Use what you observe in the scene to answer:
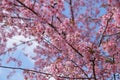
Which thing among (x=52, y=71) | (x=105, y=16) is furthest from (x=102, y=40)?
(x=52, y=71)

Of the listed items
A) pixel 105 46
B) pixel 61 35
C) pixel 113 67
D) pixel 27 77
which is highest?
pixel 61 35

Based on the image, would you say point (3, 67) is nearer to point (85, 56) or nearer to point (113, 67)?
point (85, 56)

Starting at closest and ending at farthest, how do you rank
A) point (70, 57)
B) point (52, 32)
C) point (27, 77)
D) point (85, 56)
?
point (85, 56) < point (52, 32) < point (70, 57) < point (27, 77)

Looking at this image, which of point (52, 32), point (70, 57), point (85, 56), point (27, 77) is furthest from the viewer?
point (27, 77)

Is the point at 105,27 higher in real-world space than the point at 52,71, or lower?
higher

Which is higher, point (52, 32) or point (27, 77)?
point (52, 32)

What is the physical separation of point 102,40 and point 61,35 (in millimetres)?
1842

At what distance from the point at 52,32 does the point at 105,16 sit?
147 cm

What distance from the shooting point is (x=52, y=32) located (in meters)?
8.50

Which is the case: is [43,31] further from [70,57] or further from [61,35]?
[70,57]

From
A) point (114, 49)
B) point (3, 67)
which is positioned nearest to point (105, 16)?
point (114, 49)

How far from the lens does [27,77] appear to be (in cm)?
1045

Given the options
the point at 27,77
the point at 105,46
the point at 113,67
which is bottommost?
the point at 27,77

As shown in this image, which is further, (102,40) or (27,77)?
(27,77)
